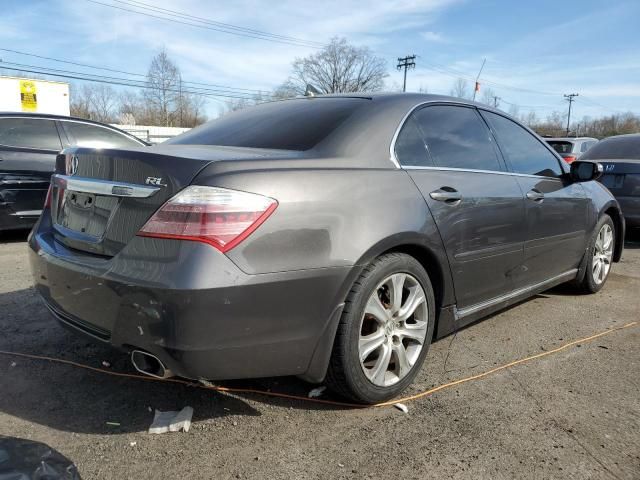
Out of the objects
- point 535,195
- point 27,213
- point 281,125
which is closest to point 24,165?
point 27,213

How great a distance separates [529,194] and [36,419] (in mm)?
3110

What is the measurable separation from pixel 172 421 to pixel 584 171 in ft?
11.5

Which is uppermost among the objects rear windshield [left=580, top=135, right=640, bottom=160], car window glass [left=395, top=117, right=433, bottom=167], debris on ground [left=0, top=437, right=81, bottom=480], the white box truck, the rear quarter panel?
the white box truck

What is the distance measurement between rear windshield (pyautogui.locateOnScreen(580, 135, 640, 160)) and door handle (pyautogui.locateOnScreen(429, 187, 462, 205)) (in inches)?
220

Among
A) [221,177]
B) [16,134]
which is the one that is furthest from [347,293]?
[16,134]

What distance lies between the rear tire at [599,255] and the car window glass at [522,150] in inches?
32.7

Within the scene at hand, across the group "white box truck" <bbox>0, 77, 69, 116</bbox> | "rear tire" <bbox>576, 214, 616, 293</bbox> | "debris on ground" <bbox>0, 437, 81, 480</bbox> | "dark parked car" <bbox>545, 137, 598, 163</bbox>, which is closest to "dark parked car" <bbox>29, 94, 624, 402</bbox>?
"debris on ground" <bbox>0, 437, 81, 480</bbox>

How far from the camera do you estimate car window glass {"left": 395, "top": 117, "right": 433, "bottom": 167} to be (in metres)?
2.65

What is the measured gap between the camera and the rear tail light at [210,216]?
191 centimetres

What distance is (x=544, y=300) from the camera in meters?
4.41

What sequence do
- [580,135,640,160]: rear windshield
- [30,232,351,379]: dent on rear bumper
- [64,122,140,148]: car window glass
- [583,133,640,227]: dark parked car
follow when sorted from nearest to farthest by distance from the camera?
[30,232,351,379]: dent on rear bumper
[64,122,140,148]: car window glass
[583,133,640,227]: dark parked car
[580,135,640,160]: rear windshield

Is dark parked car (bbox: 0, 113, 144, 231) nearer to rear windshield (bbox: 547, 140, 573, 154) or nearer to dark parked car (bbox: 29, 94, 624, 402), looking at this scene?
dark parked car (bbox: 29, 94, 624, 402)

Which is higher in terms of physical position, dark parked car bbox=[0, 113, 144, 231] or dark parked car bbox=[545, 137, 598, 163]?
dark parked car bbox=[545, 137, 598, 163]

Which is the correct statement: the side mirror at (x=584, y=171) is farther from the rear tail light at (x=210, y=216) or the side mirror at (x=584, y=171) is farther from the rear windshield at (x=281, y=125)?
the rear tail light at (x=210, y=216)
